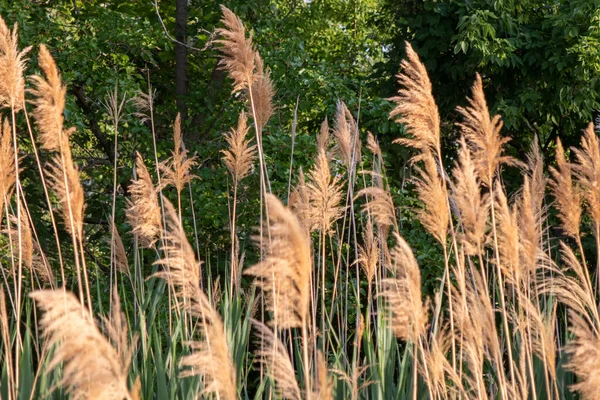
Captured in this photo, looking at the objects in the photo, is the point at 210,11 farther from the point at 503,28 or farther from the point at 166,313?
the point at 166,313

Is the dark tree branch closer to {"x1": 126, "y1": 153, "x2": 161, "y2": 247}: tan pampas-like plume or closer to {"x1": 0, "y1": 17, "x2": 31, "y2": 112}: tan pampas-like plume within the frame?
{"x1": 126, "y1": 153, "x2": 161, "y2": 247}: tan pampas-like plume

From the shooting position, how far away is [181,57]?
29.1 ft

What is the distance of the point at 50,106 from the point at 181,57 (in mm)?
6153

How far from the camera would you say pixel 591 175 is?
260 centimetres

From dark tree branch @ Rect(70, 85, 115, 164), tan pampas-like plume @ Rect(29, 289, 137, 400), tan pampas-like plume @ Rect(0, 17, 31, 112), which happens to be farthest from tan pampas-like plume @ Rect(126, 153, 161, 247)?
dark tree branch @ Rect(70, 85, 115, 164)

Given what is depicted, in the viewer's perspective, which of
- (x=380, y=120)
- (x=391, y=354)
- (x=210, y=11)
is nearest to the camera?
(x=391, y=354)

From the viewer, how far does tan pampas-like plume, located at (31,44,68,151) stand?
266 centimetres

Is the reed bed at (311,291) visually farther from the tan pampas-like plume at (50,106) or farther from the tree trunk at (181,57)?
the tree trunk at (181,57)

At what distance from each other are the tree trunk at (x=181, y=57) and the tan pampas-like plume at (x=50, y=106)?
5.74 meters

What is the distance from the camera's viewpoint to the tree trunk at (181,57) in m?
8.70

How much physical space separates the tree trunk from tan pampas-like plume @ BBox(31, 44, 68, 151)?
5.74 metres

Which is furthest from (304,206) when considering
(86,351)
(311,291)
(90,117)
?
(90,117)

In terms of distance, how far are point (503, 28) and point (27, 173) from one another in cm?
460

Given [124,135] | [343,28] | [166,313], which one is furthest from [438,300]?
[343,28]
